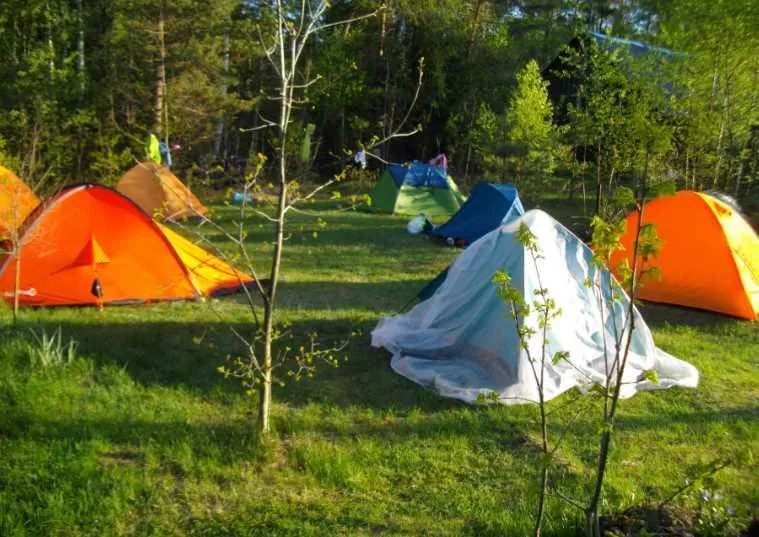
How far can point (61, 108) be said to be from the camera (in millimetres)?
15758

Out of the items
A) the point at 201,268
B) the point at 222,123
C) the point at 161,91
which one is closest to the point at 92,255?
the point at 201,268

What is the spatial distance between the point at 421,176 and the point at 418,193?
450 mm

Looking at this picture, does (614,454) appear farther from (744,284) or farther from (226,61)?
(226,61)

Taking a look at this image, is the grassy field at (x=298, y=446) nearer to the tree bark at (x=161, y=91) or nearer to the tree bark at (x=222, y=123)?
the tree bark at (x=161, y=91)

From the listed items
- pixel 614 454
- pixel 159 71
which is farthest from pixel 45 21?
pixel 614 454

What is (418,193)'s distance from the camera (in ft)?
48.7

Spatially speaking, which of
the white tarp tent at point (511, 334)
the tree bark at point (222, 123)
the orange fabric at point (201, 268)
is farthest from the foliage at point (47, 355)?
the tree bark at point (222, 123)

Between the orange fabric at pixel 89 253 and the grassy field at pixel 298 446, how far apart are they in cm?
56

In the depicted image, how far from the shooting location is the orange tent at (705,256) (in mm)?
6699

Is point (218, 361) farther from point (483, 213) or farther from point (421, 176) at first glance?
point (421, 176)

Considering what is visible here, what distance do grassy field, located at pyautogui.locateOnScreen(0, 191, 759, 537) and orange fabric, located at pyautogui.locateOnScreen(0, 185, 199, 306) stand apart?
56 centimetres

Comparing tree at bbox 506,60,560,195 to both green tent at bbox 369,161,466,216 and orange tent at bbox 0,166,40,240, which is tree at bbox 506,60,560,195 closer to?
green tent at bbox 369,161,466,216

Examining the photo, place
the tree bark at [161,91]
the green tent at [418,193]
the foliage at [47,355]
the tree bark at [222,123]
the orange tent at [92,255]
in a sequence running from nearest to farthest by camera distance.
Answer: the foliage at [47,355] < the orange tent at [92,255] < the green tent at [418,193] < the tree bark at [161,91] < the tree bark at [222,123]

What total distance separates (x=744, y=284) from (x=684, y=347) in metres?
1.55
